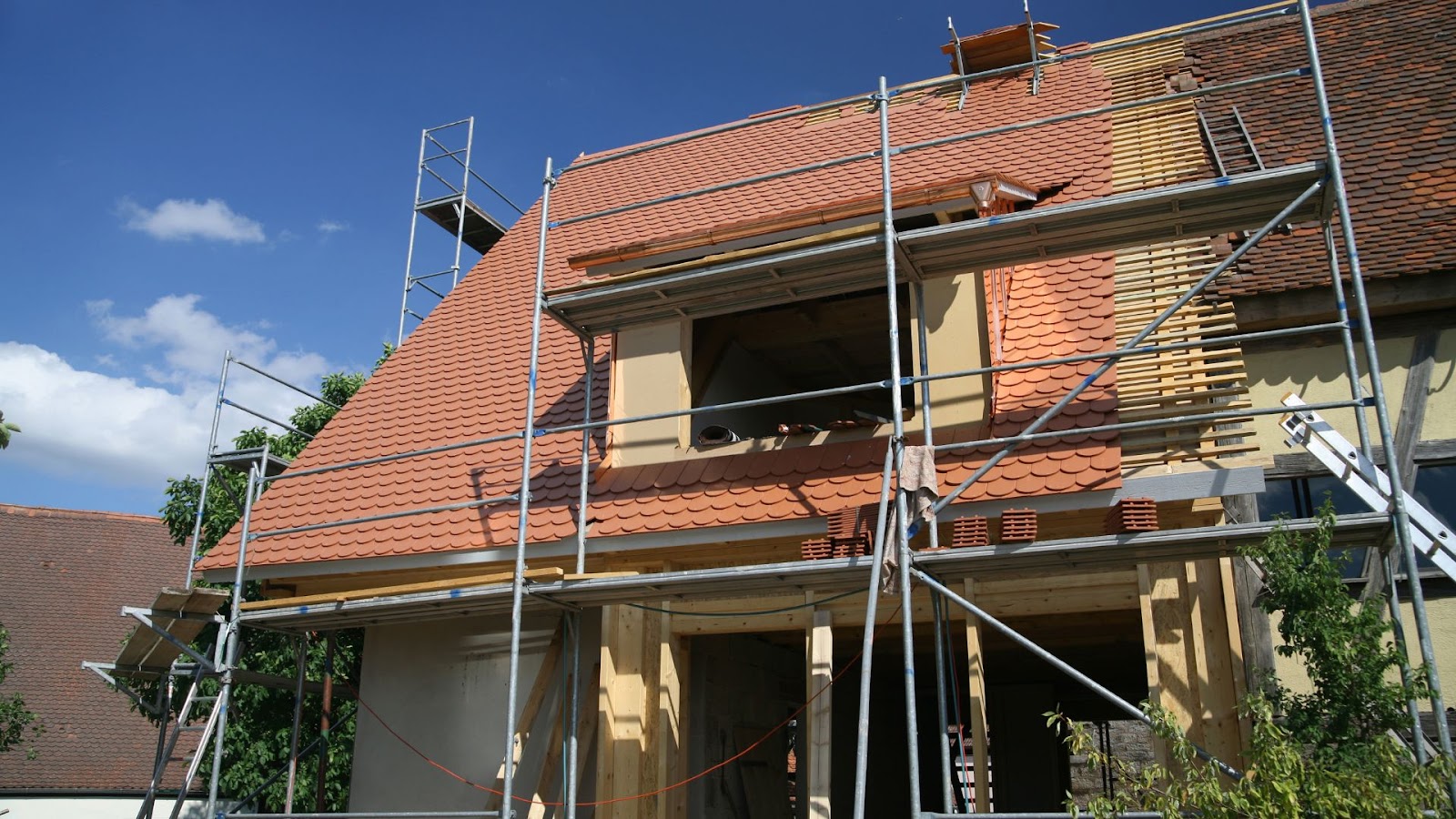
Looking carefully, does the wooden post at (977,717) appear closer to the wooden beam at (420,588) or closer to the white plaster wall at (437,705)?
the wooden beam at (420,588)

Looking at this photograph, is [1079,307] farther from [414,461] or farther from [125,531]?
[125,531]

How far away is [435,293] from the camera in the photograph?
18.7 m

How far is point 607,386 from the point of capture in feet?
36.1

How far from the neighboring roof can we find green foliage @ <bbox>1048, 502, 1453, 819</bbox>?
61.4ft

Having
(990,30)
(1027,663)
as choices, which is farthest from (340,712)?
(990,30)

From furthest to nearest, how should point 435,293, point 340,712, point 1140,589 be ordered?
point 435,293 → point 340,712 → point 1140,589

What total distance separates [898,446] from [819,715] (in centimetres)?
227

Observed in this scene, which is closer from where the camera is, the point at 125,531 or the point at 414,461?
the point at 414,461

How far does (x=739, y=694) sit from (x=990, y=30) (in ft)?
26.8

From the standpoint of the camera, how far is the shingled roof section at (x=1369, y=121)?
379 inches

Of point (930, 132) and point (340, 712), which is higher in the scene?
point (930, 132)

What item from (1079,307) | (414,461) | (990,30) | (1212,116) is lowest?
(414,461)

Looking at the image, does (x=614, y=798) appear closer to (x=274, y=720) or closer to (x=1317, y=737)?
(x=1317, y=737)

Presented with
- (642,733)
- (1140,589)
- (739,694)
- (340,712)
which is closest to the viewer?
(1140,589)
